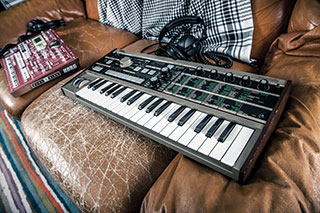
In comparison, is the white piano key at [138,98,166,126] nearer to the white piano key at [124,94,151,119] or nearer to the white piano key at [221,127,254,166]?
the white piano key at [124,94,151,119]

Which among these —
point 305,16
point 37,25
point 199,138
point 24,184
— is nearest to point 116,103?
point 199,138

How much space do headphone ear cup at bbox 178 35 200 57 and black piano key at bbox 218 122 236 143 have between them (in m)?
0.53

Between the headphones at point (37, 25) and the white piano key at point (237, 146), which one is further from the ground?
the white piano key at point (237, 146)

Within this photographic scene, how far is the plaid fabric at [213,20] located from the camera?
958 millimetres

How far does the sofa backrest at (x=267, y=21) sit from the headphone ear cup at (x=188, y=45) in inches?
11.1

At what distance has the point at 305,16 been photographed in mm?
771

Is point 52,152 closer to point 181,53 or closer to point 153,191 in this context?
point 153,191

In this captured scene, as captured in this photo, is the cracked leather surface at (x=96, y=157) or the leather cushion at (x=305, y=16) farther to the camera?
the leather cushion at (x=305, y=16)

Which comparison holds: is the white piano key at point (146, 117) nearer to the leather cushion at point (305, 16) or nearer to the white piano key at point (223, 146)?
the white piano key at point (223, 146)

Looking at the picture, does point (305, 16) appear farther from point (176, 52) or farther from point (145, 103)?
point (145, 103)

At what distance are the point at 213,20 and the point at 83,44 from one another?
94 centimetres

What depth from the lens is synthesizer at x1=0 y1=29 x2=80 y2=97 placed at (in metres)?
1.11

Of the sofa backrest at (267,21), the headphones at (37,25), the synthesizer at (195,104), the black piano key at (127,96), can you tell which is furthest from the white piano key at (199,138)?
the headphones at (37,25)

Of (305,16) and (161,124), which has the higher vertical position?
(305,16)
